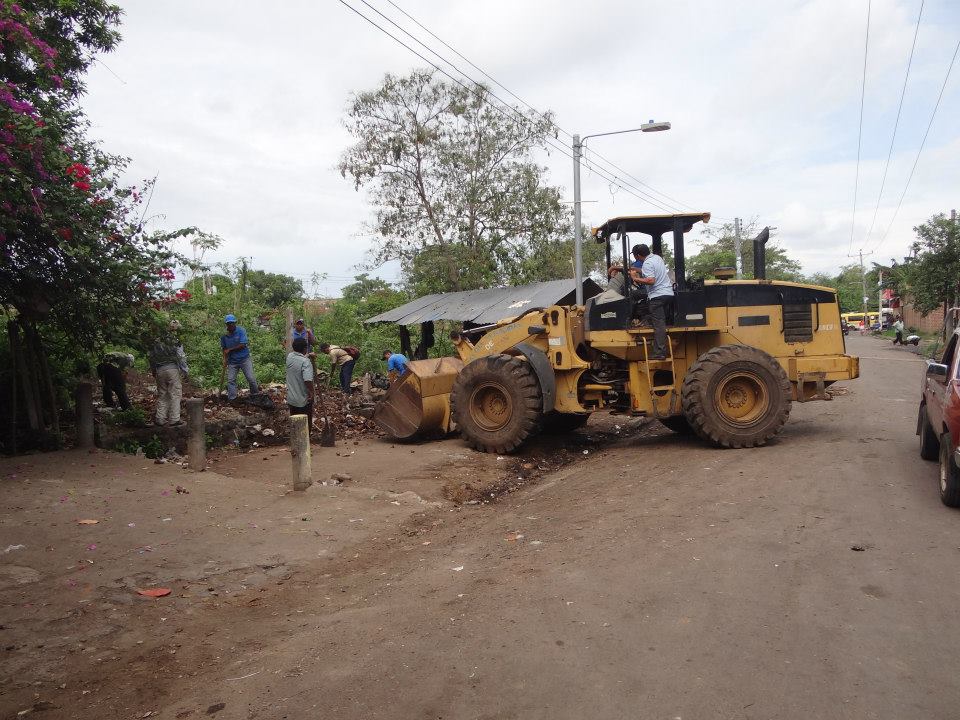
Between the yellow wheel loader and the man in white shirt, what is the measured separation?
0.21 m

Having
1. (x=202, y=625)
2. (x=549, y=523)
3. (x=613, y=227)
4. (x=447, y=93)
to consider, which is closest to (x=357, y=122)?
(x=447, y=93)

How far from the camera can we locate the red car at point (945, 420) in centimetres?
626

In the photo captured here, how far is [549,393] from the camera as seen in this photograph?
1063 centimetres

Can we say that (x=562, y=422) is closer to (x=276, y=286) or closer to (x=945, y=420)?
(x=945, y=420)

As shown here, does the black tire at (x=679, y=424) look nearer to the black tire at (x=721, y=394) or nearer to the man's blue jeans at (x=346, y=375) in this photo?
the black tire at (x=721, y=394)

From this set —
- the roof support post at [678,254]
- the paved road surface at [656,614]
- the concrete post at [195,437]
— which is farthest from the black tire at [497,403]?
the concrete post at [195,437]

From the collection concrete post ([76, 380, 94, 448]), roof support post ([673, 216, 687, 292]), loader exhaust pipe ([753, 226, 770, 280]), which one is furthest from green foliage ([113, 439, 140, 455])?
loader exhaust pipe ([753, 226, 770, 280])

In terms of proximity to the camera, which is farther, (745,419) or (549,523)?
(745,419)

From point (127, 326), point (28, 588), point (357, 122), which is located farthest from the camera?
point (357, 122)

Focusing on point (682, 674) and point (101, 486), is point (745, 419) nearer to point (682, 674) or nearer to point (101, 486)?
point (682, 674)

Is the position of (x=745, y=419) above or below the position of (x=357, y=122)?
below

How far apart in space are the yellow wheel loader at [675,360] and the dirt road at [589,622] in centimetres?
207

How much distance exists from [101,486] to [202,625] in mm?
3582

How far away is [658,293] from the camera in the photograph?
32.7 ft
